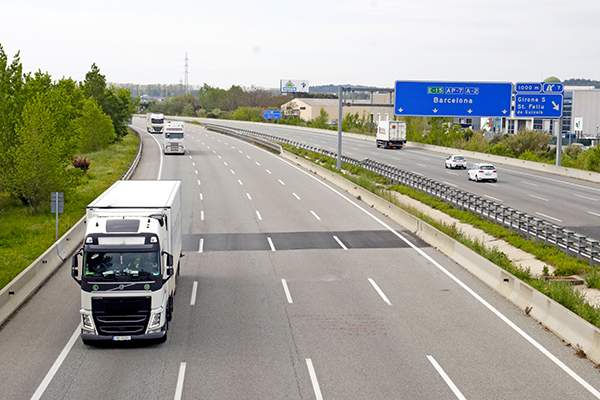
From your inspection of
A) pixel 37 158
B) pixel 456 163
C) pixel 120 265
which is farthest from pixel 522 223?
pixel 456 163

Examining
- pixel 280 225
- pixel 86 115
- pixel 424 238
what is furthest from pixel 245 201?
pixel 86 115

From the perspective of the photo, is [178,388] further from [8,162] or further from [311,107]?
[311,107]

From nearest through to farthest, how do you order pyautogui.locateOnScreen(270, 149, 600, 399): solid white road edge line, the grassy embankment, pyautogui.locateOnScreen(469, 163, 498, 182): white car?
pyautogui.locateOnScreen(270, 149, 600, 399): solid white road edge line, the grassy embankment, pyautogui.locateOnScreen(469, 163, 498, 182): white car

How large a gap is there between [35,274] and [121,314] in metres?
6.98

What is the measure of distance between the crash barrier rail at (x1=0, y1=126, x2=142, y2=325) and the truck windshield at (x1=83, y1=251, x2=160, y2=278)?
401 cm

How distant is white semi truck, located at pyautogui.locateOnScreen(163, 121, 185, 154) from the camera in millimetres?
60750

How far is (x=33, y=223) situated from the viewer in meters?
31.1

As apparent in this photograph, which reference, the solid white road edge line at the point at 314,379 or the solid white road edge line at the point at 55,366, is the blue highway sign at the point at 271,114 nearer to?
the solid white road edge line at the point at 55,366

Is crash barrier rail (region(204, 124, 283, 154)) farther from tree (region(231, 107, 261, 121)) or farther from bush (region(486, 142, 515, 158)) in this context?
tree (region(231, 107, 261, 121))

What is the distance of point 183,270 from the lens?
20.4 metres

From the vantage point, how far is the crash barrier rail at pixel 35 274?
52.2 ft

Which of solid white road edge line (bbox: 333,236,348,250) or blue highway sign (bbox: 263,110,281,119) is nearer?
solid white road edge line (bbox: 333,236,348,250)

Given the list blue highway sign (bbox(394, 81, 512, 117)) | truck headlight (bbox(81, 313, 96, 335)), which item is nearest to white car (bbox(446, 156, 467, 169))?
blue highway sign (bbox(394, 81, 512, 117))

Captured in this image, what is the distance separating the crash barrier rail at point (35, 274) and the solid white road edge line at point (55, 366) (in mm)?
2338
